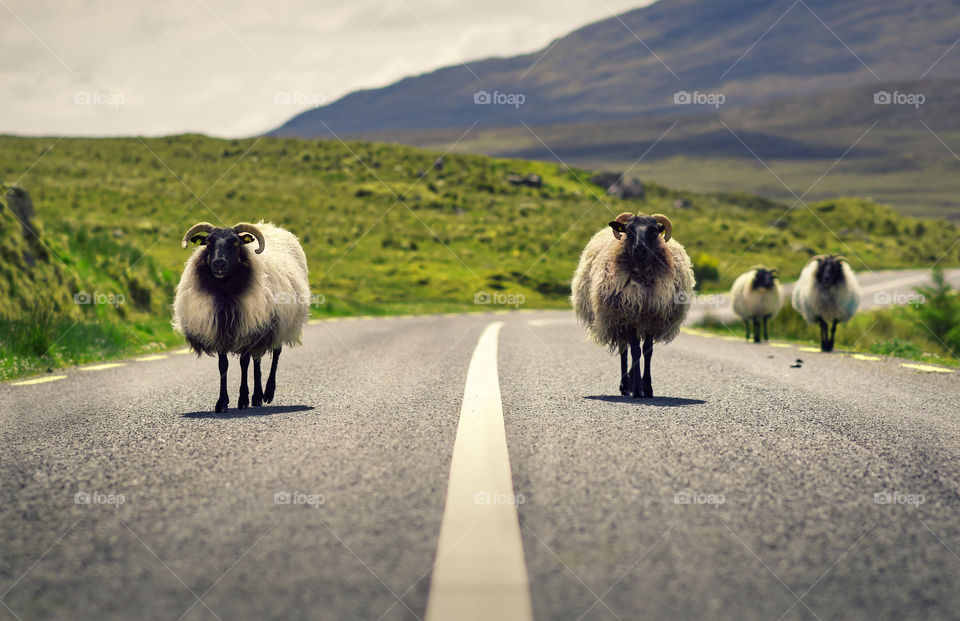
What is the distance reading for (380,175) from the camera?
85812 millimetres

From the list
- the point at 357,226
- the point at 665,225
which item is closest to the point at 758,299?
the point at 665,225

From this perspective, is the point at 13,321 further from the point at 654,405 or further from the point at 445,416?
the point at 654,405

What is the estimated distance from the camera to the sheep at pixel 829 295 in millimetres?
16062

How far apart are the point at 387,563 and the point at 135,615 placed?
789 mm

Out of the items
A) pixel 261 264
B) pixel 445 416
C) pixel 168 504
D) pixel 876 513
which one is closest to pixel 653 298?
pixel 445 416

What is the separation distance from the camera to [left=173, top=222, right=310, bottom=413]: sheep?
7547 mm

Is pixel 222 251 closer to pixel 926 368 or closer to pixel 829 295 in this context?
pixel 926 368

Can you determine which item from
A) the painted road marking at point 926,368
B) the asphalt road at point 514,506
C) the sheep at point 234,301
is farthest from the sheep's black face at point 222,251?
the painted road marking at point 926,368

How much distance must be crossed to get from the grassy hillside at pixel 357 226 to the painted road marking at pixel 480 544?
24.3 ft

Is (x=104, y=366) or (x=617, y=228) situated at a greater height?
(x=617, y=228)

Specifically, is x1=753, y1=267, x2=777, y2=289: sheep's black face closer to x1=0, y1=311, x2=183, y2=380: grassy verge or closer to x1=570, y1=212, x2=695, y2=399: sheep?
x1=570, y1=212, x2=695, y2=399: sheep

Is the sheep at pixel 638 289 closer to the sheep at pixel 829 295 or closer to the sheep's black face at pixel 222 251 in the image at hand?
the sheep's black face at pixel 222 251

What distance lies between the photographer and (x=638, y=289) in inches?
326

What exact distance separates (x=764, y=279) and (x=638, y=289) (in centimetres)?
1140
